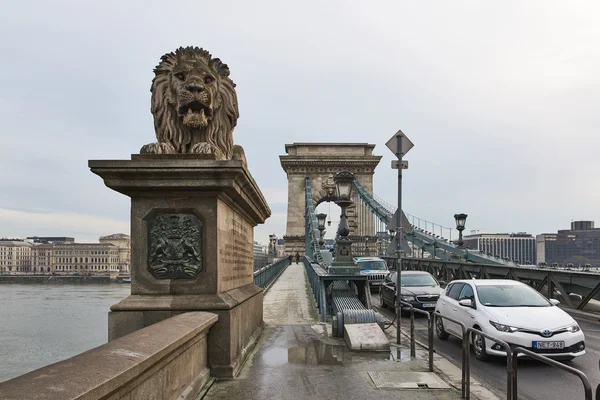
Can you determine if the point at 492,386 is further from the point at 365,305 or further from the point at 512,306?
the point at 365,305

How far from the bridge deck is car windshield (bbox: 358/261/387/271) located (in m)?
13.5

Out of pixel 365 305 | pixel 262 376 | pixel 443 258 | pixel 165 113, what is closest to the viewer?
pixel 262 376

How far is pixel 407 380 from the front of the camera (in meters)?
5.68

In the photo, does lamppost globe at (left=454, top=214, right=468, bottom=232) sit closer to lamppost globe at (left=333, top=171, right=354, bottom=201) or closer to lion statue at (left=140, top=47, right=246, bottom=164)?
lamppost globe at (left=333, top=171, right=354, bottom=201)

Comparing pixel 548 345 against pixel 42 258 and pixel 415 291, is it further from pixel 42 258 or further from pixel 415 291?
pixel 42 258

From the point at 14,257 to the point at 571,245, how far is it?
79.5 m

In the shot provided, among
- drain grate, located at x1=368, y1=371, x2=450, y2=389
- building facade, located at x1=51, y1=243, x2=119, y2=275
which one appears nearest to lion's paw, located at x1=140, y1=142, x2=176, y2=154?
drain grate, located at x1=368, y1=371, x2=450, y2=389

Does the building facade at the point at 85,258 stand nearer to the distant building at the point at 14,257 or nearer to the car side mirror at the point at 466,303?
the distant building at the point at 14,257

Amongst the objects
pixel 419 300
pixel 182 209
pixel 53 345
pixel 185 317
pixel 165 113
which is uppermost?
pixel 165 113

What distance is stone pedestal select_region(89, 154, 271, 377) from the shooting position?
5.14m

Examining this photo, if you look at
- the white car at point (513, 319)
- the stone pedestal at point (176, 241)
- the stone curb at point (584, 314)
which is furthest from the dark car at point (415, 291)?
the stone pedestal at point (176, 241)

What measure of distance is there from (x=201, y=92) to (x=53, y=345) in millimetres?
18228

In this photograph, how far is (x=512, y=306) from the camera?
862 centimetres

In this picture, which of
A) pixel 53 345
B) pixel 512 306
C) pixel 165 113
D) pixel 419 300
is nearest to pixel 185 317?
pixel 165 113
